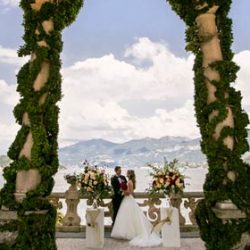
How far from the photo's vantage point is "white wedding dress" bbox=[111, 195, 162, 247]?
10.7m

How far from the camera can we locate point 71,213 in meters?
11.6

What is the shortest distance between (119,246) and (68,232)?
2130 mm

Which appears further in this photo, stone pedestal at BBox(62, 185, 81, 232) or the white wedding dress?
stone pedestal at BBox(62, 185, 81, 232)

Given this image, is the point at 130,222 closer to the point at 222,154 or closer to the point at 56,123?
the point at 56,123

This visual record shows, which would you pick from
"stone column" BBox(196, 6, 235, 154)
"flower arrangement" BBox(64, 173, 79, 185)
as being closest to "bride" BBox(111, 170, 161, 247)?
"flower arrangement" BBox(64, 173, 79, 185)

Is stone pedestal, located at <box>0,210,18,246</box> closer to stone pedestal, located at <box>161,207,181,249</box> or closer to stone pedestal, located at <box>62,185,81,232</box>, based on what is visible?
stone pedestal, located at <box>161,207,181,249</box>

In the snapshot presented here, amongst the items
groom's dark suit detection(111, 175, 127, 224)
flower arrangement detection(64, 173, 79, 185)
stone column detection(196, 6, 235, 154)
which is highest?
stone column detection(196, 6, 235, 154)

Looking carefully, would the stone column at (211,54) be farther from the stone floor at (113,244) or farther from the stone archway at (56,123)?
the stone floor at (113,244)

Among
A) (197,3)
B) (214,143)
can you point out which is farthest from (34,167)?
(197,3)

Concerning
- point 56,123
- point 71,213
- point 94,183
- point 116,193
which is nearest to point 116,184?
point 116,193

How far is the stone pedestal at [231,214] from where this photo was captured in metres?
5.98

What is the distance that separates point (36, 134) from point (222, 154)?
3.01 meters

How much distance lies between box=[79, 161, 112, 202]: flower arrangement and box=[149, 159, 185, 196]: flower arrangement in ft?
4.09

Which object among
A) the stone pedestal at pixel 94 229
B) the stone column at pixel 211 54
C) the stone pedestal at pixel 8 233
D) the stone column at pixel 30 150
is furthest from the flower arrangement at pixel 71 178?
the stone column at pixel 211 54
